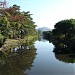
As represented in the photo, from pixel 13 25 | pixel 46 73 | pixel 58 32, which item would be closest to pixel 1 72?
pixel 46 73

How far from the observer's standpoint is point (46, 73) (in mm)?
27078

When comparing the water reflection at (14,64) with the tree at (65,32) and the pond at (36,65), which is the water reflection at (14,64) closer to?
the pond at (36,65)

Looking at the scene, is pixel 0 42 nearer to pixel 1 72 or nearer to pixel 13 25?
pixel 13 25

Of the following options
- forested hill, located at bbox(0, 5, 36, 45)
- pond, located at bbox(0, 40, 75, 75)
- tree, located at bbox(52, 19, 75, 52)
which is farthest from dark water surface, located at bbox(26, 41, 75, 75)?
forested hill, located at bbox(0, 5, 36, 45)

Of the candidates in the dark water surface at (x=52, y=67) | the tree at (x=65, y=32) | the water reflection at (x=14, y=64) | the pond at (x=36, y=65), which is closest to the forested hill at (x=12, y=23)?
the tree at (x=65, y=32)

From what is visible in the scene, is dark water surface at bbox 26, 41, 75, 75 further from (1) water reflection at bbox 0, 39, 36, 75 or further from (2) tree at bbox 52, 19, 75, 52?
(2) tree at bbox 52, 19, 75, 52

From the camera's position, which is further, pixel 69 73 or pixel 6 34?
pixel 6 34

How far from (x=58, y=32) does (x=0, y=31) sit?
1396 centimetres

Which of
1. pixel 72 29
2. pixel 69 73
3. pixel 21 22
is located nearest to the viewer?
pixel 69 73

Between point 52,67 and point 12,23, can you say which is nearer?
point 52,67

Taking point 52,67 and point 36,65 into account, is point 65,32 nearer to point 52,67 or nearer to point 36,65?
point 36,65

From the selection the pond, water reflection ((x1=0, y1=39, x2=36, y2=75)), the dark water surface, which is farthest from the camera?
water reflection ((x1=0, y1=39, x2=36, y2=75))

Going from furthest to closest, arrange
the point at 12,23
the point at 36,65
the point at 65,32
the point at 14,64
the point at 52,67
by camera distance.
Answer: the point at 12,23 < the point at 65,32 < the point at 14,64 < the point at 36,65 < the point at 52,67

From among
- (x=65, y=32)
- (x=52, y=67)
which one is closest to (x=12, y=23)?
(x=65, y=32)
